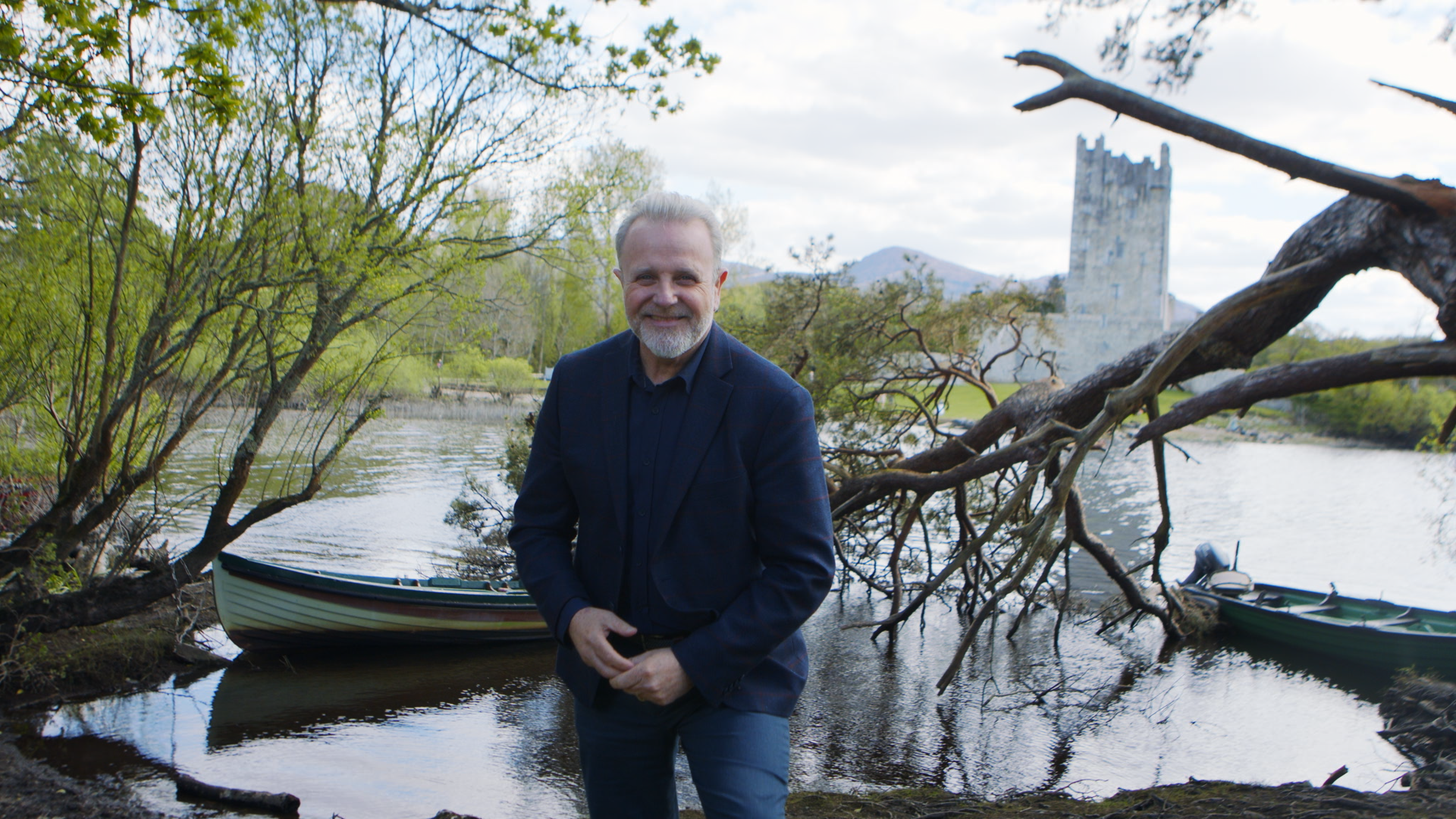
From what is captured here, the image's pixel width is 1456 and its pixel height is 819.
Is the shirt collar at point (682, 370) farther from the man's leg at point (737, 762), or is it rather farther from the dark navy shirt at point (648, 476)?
the man's leg at point (737, 762)

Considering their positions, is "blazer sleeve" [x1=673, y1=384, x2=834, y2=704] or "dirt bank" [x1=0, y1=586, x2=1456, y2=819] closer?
"blazer sleeve" [x1=673, y1=384, x2=834, y2=704]

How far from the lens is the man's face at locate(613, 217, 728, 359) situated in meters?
2.16

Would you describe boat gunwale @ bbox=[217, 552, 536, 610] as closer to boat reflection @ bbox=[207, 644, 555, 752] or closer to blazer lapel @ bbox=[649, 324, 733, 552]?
boat reflection @ bbox=[207, 644, 555, 752]

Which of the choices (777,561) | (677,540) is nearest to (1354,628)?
(777,561)

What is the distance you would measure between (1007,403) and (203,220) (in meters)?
6.49

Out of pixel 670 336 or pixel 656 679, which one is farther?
pixel 670 336

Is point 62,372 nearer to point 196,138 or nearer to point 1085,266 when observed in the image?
point 196,138

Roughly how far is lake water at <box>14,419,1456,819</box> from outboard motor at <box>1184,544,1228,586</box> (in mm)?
1629

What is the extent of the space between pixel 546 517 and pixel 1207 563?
1735 cm

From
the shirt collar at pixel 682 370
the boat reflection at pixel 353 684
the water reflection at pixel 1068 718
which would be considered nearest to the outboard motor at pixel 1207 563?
the water reflection at pixel 1068 718

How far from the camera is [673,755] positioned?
7.63ft

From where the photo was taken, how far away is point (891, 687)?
11.4m

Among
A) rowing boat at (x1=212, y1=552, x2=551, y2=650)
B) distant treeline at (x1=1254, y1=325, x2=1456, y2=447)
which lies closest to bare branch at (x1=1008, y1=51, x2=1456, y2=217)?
rowing boat at (x1=212, y1=552, x2=551, y2=650)

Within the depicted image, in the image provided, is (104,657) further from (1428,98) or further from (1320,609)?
(1320,609)
